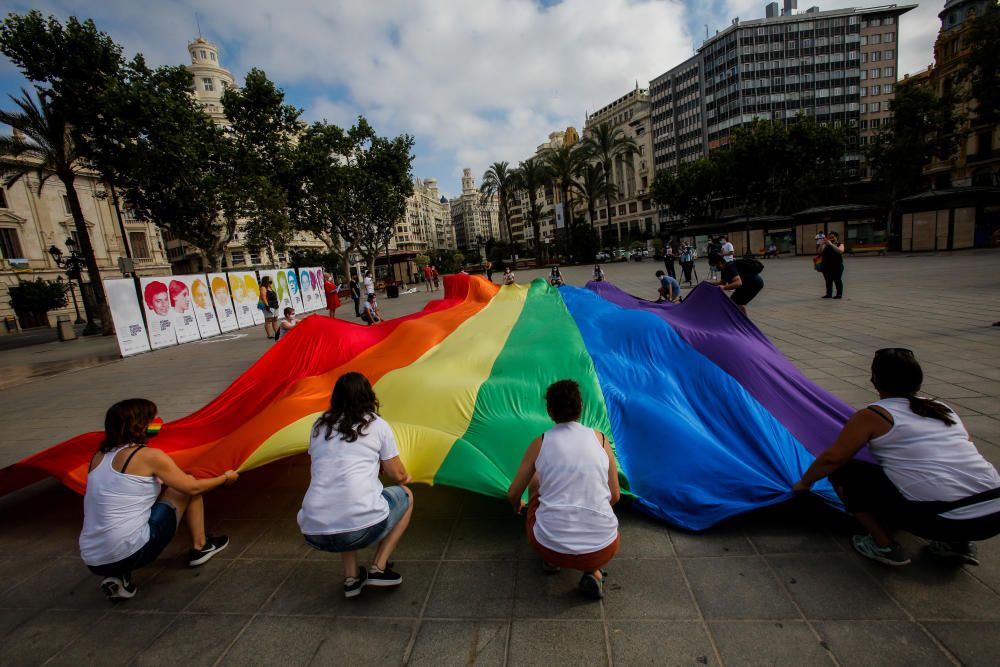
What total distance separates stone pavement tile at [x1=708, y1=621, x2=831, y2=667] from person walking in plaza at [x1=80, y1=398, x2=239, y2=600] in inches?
119

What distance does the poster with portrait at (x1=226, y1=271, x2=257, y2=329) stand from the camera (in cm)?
1767

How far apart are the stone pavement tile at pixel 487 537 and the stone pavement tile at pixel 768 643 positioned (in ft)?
3.94

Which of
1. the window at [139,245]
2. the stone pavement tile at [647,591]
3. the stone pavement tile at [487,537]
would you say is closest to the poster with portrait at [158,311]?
the stone pavement tile at [487,537]

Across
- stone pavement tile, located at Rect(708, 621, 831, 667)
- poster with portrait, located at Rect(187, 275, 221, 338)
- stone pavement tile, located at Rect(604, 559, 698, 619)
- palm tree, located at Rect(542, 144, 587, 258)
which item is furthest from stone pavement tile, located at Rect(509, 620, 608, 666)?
palm tree, located at Rect(542, 144, 587, 258)

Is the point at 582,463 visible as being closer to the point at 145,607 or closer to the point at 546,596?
the point at 546,596

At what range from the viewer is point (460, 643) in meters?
2.19

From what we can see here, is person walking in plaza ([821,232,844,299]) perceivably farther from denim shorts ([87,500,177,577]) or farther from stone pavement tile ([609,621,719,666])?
denim shorts ([87,500,177,577])

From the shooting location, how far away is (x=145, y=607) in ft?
8.63

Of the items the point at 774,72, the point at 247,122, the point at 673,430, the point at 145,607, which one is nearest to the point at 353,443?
the point at 145,607

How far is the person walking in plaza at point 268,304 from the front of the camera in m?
12.8

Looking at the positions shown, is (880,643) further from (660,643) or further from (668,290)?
(668,290)

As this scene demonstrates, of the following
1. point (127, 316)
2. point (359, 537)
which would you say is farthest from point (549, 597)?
point (127, 316)

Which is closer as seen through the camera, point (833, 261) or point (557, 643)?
point (557, 643)

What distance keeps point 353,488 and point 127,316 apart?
49.1ft
